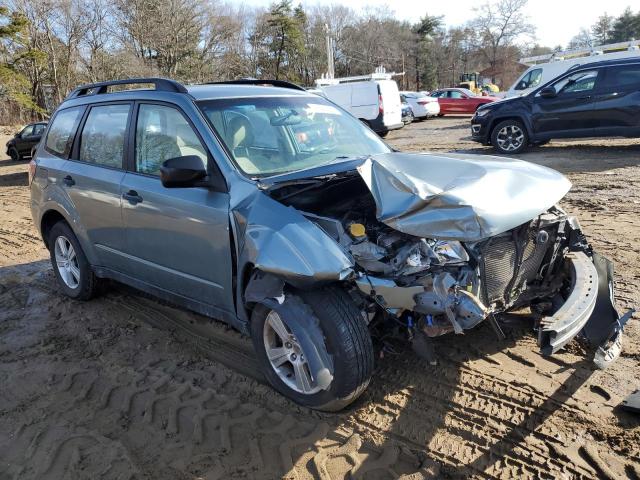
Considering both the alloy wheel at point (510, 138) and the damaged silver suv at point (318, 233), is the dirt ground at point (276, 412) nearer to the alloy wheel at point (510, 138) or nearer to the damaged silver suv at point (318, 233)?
the damaged silver suv at point (318, 233)

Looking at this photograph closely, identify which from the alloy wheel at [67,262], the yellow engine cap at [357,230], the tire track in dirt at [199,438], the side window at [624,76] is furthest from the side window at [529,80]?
the tire track in dirt at [199,438]

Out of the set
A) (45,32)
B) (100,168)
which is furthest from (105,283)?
(45,32)

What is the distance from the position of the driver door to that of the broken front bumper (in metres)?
8.81

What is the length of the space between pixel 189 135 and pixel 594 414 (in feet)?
10.3

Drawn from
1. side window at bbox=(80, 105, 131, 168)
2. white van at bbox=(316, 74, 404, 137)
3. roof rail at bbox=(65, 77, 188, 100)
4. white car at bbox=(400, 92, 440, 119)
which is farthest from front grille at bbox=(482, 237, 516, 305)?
white car at bbox=(400, 92, 440, 119)

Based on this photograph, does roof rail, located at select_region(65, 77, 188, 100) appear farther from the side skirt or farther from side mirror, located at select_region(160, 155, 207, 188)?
the side skirt

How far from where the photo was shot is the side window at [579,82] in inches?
441

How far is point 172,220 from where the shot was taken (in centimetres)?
367

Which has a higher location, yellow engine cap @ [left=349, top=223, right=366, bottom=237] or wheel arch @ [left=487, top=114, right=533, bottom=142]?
yellow engine cap @ [left=349, top=223, right=366, bottom=237]

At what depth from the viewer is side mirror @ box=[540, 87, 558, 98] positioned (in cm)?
1147

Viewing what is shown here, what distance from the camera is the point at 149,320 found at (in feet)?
15.1

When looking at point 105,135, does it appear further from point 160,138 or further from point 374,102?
Result: point 374,102

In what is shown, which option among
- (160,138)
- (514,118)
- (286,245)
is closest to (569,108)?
(514,118)

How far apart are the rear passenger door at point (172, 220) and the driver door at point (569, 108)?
9999mm
